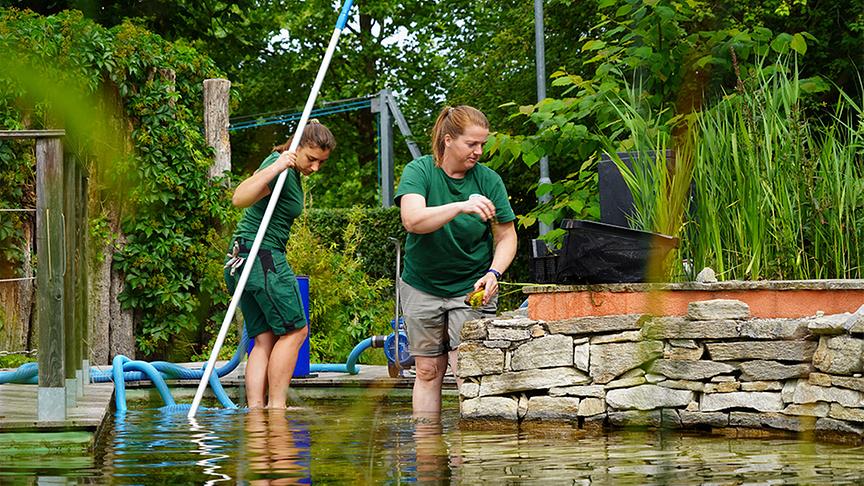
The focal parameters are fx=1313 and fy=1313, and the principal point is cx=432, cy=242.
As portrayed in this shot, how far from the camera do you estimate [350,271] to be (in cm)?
1170

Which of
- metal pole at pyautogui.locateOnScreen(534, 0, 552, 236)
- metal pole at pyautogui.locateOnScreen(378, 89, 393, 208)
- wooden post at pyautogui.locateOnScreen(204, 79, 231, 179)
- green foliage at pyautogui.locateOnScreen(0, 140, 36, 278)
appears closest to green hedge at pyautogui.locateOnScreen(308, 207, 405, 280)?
metal pole at pyautogui.locateOnScreen(534, 0, 552, 236)

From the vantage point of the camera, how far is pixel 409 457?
338 cm

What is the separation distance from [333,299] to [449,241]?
645 centimetres

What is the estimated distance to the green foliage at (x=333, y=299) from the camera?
1061 cm

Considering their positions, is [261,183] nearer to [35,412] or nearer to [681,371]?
[35,412]

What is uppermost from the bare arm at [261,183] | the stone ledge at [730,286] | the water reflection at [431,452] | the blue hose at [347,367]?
the bare arm at [261,183]

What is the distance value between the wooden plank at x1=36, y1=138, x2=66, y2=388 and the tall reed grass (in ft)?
6.93

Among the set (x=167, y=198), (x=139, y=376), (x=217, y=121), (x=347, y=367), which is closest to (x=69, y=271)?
(x=139, y=376)

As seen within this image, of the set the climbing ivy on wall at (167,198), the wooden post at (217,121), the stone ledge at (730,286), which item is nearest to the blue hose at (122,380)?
the stone ledge at (730,286)

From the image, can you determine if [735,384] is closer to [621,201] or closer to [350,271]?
[621,201]

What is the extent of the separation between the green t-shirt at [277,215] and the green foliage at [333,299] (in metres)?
4.60

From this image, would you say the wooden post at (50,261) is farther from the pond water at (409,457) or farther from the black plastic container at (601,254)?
the black plastic container at (601,254)

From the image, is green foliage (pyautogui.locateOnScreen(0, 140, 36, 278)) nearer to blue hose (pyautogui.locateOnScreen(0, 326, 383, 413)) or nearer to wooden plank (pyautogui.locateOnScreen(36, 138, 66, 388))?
blue hose (pyautogui.locateOnScreen(0, 326, 383, 413))

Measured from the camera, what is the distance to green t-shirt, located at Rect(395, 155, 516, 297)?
15.1 feet
